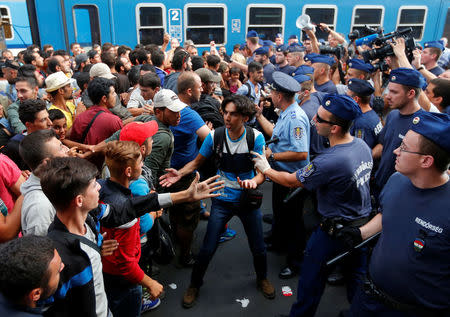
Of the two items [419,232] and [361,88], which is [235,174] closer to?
[419,232]

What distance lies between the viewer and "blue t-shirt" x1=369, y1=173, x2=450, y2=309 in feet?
5.45

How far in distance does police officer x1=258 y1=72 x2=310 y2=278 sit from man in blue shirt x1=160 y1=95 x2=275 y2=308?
0.43 metres

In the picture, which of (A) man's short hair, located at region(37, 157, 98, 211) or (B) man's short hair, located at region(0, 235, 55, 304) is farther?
(A) man's short hair, located at region(37, 157, 98, 211)

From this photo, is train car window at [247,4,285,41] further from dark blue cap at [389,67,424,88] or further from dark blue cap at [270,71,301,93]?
dark blue cap at [389,67,424,88]

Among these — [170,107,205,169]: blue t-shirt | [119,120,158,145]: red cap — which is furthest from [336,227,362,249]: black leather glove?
[170,107,205,169]: blue t-shirt

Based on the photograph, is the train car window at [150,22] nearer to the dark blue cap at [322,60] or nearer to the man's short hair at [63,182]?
the dark blue cap at [322,60]

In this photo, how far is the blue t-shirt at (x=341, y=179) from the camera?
91.5 inches

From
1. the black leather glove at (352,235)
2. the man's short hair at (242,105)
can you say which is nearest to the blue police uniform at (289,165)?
the man's short hair at (242,105)

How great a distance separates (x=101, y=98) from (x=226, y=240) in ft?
7.28

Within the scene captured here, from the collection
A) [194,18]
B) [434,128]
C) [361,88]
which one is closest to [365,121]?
[361,88]

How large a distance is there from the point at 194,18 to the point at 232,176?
743 centimetres

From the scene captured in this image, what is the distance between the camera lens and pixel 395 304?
71.4 inches

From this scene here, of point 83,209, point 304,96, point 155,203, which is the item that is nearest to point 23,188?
point 83,209

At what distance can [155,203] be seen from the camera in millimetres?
2049
